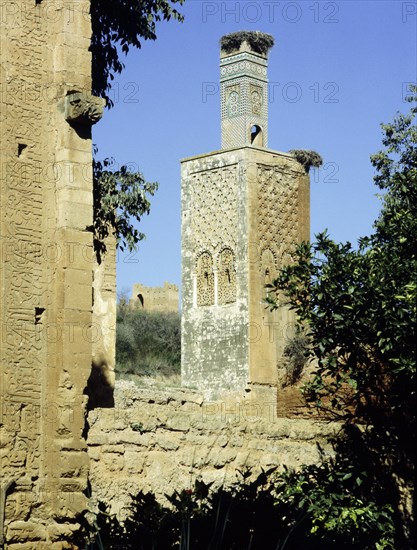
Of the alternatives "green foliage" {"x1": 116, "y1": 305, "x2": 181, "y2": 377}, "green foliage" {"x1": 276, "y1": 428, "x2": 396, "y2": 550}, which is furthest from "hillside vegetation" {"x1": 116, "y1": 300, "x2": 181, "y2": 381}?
"green foliage" {"x1": 276, "y1": 428, "x2": 396, "y2": 550}

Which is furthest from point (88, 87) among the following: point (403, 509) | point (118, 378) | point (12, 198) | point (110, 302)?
point (118, 378)

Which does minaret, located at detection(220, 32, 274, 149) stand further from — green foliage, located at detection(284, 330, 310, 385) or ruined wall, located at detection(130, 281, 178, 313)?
ruined wall, located at detection(130, 281, 178, 313)

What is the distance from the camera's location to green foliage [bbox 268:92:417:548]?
11422 millimetres

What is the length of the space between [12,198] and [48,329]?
50.2 inches

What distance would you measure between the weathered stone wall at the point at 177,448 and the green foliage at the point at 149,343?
2261cm

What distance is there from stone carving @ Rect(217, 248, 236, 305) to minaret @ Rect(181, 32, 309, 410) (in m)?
0.02

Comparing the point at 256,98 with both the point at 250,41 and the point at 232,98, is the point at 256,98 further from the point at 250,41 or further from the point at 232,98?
the point at 250,41

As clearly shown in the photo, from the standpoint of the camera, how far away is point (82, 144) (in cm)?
1231

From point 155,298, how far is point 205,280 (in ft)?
69.1

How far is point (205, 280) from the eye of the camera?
106 ft

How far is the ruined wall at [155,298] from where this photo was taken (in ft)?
172

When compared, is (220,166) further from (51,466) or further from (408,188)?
(51,466)

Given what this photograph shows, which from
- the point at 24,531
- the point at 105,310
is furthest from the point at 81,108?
the point at 105,310

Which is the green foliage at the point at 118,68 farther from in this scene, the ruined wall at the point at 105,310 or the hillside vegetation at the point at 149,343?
the hillside vegetation at the point at 149,343
